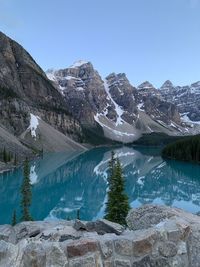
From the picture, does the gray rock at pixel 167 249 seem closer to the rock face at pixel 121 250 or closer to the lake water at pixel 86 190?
the rock face at pixel 121 250

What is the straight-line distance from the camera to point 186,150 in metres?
172

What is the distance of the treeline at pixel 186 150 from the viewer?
540 ft

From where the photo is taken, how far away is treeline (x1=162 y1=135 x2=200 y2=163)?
6485 inches

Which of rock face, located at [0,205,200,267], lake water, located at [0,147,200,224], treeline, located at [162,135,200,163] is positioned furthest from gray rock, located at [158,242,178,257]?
treeline, located at [162,135,200,163]

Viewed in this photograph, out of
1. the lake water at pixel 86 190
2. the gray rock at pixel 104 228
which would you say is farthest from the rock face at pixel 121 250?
the lake water at pixel 86 190

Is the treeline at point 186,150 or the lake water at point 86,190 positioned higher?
the treeline at point 186,150

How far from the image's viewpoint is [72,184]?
111 m

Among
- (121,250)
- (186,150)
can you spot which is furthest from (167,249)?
(186,150)

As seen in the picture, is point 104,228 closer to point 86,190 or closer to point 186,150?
→ point 86,190

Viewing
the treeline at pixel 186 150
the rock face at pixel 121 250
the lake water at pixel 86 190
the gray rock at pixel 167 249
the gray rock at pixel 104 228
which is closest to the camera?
the rock face at pixel 121 250

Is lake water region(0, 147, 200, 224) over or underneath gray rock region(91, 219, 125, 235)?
underneath

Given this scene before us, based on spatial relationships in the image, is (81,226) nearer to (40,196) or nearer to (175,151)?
(40,196)

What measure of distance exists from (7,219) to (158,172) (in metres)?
83.4

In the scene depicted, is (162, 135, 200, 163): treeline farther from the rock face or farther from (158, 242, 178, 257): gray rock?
(158, 242, 178, 257): gray rock
